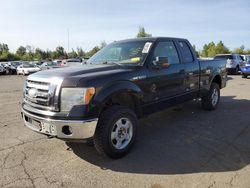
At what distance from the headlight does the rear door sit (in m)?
2.94

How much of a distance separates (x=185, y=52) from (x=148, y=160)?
307 centimetres

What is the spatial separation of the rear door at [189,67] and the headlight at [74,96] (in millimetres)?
2942

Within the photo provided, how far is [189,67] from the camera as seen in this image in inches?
251

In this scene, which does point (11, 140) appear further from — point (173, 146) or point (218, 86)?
point (218, 86)

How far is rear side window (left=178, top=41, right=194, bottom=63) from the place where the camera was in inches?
249

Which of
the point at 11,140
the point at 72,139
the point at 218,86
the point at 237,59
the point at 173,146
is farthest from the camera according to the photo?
the point at 237,59

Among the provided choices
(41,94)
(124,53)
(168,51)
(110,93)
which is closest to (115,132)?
(110,93)

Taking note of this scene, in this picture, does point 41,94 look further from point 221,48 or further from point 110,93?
point 221,48

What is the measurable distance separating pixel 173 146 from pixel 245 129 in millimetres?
1915

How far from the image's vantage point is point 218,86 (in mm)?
7977

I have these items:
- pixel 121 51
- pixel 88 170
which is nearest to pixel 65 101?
pixel 88 170

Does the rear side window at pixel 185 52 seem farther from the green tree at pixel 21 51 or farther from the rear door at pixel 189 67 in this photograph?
the green tree at pixel 21 51

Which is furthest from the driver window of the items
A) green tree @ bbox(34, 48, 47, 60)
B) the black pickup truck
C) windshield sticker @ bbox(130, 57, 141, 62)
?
green tree @ bbox(34, 48, 47, 60)

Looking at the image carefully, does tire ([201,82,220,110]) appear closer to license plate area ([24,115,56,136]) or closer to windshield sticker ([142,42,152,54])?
windshield sticker ([142,42,152,54])
